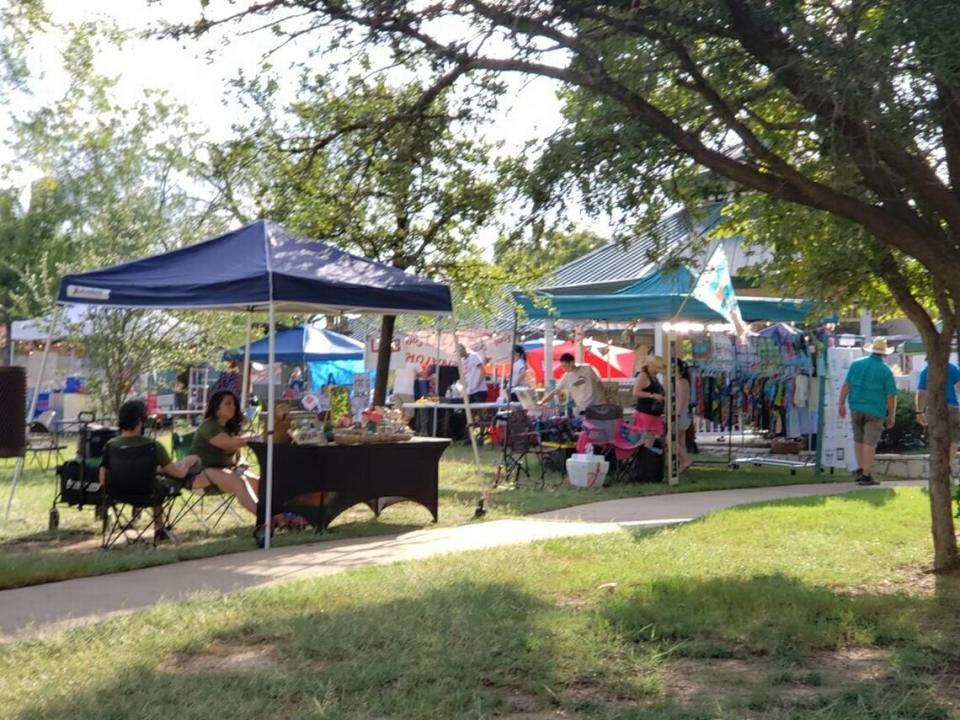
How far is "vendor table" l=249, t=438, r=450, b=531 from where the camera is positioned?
35.1 ft

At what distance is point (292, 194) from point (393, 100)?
3.27m

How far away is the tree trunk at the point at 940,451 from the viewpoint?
8.59 m

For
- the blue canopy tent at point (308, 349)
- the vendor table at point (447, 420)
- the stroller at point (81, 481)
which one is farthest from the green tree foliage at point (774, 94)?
the blue canopy tent at point (308, 349)

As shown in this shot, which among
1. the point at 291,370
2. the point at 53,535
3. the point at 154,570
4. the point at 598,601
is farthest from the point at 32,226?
the point at 598,601

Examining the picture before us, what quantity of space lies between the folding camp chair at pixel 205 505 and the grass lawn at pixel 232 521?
118mm

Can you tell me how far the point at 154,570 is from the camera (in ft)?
30.2

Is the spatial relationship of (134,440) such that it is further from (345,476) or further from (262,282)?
(345,476)

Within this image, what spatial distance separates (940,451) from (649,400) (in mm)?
7193

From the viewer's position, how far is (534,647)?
648 cm

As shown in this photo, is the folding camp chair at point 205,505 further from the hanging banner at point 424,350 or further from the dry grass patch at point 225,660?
the hanging banner at point 424,350

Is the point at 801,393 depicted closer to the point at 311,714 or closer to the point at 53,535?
the point at 53,535

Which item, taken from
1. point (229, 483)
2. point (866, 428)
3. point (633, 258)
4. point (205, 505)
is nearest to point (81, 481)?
point (229, 483)

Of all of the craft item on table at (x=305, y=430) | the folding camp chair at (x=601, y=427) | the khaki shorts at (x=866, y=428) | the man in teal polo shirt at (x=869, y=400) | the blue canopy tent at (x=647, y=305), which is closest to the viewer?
the craft item on table at (x=305, y=430)

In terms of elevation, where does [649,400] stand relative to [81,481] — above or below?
above
